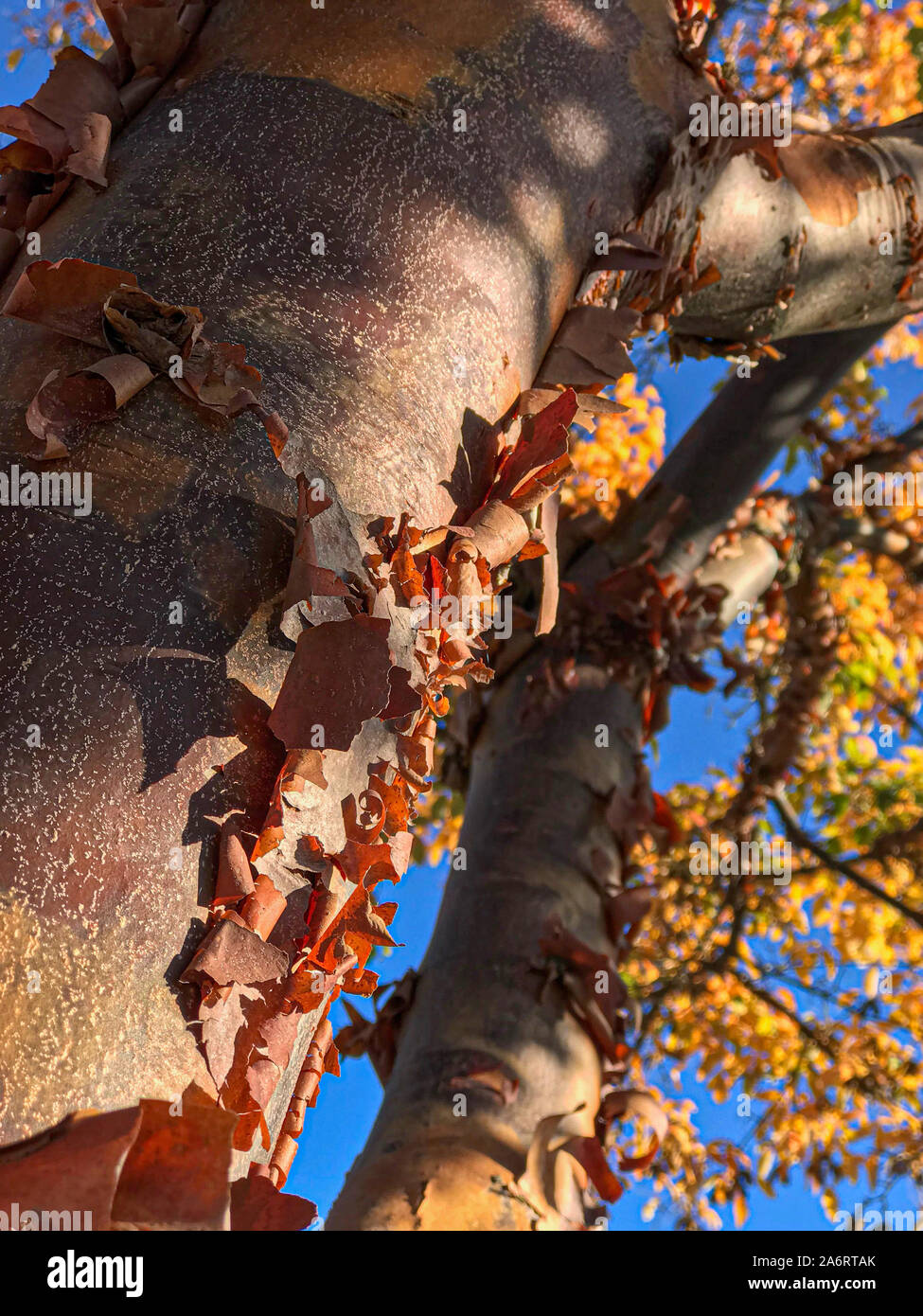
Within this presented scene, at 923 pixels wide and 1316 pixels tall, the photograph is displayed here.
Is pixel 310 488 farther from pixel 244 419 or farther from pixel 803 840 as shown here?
pixel 803 840

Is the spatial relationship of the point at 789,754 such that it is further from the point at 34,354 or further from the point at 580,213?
the point at 34,354

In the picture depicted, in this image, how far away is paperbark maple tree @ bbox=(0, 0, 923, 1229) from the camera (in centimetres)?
56

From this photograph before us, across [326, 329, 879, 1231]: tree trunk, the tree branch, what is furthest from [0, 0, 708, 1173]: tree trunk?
the tree branch

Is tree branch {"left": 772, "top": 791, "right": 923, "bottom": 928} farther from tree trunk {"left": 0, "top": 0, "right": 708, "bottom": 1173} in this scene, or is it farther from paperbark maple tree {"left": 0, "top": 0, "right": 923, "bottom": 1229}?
tree trunk {"left": 0, "top": 0, "right": 708, "bottom": 1173}

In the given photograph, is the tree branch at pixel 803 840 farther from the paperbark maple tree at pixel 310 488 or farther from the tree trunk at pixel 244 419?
the tree trunk at pixel 244 419

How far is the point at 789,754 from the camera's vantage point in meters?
3.82

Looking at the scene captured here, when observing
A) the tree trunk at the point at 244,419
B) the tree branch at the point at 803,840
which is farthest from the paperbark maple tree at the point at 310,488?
the tree branch at the point at 803,840

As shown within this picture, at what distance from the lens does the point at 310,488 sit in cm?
69

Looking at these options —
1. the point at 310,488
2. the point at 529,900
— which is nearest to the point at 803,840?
the point at 529,900

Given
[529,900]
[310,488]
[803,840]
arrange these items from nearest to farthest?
1. [310,488]
2. [529,900]
3. [803,840]

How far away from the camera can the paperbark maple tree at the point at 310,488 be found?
22.1 inches

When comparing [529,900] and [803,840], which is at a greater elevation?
[803,840]

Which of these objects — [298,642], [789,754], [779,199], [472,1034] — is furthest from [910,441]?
[298,642]

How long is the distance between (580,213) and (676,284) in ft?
1.13
